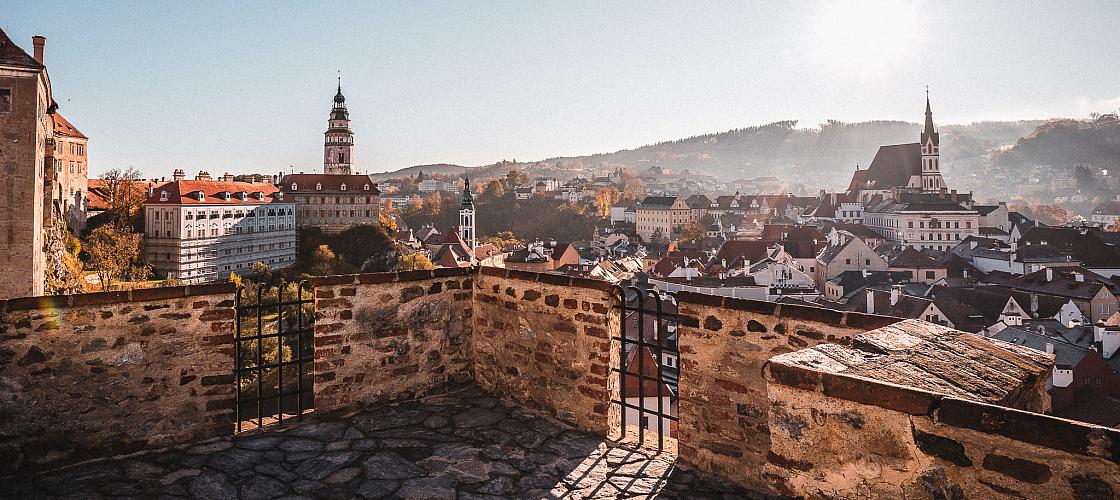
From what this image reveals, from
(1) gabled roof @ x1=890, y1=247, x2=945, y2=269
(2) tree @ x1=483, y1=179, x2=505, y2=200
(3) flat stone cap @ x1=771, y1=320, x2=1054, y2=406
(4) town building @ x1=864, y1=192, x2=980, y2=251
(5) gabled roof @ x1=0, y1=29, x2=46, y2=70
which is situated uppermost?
(2) tree @ x1=483, y1=179, x2=505, y2=200

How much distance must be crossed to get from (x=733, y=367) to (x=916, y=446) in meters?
1.91

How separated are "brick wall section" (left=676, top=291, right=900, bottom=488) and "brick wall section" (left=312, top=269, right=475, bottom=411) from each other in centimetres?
223

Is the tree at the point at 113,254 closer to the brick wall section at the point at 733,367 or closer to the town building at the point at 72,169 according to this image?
the town building at the point at 72,169

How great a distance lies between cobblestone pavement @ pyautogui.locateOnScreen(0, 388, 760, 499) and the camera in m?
4.02

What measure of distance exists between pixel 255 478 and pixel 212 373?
1054 millimetres

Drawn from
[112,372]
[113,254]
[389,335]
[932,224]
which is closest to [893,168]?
[932,224]

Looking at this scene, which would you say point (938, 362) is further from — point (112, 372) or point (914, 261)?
point (914, 261)

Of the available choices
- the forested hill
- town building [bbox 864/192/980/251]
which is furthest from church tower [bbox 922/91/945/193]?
the forested hill

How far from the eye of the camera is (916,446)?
8.06ft

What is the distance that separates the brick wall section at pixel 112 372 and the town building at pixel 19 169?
28.4 metres

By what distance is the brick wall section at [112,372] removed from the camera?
4.27 m

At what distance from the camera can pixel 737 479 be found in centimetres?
431

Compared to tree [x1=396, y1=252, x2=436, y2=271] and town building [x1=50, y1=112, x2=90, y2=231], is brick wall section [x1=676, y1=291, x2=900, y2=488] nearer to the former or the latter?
town building [x1=50, y1=112, x2=90, y2=231]

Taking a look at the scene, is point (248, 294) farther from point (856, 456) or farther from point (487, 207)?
point (487, 207)
